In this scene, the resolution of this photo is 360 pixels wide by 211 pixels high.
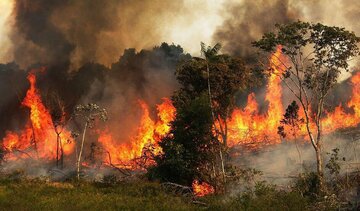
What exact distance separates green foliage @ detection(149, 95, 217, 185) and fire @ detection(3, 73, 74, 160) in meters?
40.6

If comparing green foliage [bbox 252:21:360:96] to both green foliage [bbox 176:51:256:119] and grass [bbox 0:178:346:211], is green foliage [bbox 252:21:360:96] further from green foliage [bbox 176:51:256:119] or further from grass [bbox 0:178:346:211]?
grass [bbox 0:178:346:211]

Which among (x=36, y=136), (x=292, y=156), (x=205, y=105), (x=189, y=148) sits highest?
(x=36, y=136)

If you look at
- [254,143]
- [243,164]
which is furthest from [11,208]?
[254,143]

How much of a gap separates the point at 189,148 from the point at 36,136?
47866 mm

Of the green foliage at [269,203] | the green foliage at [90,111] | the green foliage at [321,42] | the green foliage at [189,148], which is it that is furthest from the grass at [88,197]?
the green foliage at [321,42]

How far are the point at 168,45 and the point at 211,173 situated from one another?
184ft

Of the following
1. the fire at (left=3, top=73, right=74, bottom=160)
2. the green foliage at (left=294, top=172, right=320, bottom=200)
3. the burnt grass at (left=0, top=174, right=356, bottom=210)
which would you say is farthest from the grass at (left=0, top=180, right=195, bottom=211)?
the fire at (left=3, top=73, right=74, bottom=160)

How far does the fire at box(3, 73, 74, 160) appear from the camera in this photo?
72.9m

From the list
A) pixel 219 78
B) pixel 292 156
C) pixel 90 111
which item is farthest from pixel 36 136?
pixel 292 156

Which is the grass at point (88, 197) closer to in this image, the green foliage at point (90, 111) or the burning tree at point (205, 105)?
the burning tree at point (205, 105)

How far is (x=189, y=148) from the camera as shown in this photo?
3528 centimetres

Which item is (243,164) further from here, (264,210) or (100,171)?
(264,210)

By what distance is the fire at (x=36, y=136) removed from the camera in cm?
7288

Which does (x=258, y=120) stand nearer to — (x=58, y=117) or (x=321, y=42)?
(x=58, y=117)
